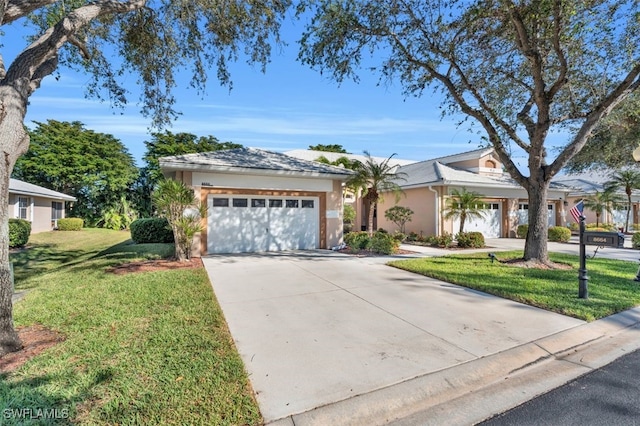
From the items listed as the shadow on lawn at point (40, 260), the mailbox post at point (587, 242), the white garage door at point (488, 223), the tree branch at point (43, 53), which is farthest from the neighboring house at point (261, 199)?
the white garage door at point (488, 223)

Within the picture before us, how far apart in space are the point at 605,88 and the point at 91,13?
13924 mm

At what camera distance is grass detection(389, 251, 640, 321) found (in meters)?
5.36

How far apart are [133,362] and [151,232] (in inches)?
542

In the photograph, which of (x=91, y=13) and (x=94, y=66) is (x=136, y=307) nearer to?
(x=91, y=13)

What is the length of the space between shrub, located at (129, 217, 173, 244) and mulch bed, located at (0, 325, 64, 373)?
1169cm

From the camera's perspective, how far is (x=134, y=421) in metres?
2.45

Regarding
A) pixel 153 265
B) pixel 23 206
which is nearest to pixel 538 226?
pixel 153 265

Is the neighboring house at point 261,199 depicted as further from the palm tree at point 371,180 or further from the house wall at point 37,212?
the house wall at point 37,212

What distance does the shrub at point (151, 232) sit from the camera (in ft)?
50.8

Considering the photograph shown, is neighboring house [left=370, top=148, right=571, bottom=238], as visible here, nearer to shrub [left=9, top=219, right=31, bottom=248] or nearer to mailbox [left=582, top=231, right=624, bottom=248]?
mailbox [left=582, top=231, right=624, bottom=248]

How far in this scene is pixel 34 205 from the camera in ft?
72.1

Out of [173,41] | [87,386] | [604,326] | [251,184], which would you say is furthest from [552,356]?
[173,41]

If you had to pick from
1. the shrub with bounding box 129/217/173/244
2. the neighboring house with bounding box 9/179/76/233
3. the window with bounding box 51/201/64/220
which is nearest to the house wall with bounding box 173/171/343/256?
the shrub with bounding box 129/217/173/244

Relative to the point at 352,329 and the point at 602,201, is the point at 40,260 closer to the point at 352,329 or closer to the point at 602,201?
the point at 352,329
